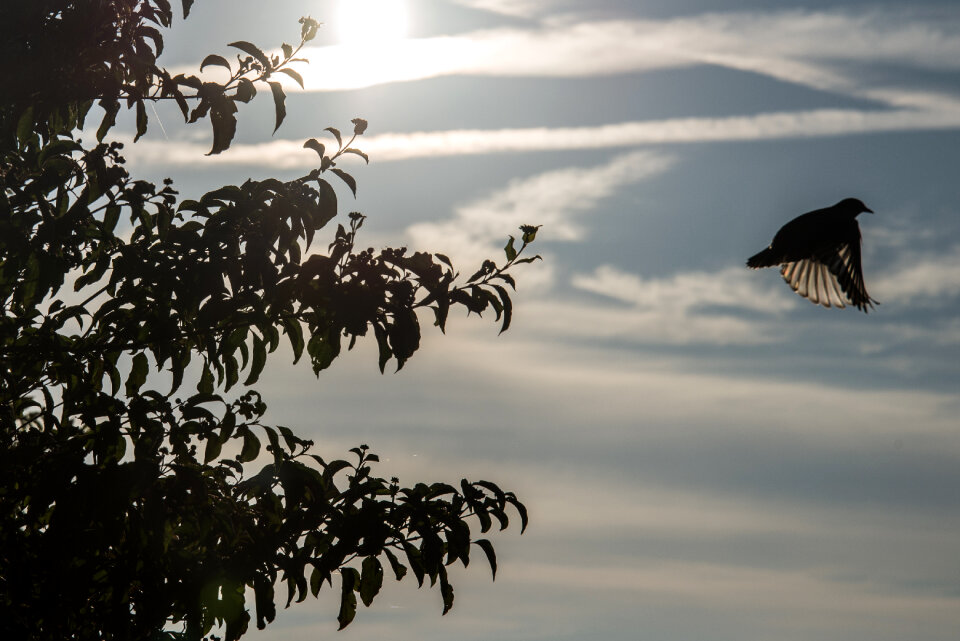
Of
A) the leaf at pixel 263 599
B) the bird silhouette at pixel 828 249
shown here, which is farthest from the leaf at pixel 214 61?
the bird silhouette at pixel 828 249

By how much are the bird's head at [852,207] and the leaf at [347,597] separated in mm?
5814

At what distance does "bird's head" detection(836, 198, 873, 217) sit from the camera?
9.23 m

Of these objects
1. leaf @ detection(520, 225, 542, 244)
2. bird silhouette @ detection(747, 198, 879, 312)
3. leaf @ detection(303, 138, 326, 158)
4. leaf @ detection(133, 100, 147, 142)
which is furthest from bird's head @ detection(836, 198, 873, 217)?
leaf @ detection(133, 100, 147, 142)

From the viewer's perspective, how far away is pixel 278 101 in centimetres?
644

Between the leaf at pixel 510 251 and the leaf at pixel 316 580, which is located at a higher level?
the leaf at pixel 510 251

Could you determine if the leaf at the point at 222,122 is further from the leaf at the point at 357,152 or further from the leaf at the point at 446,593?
the leaf at the point at 446,593

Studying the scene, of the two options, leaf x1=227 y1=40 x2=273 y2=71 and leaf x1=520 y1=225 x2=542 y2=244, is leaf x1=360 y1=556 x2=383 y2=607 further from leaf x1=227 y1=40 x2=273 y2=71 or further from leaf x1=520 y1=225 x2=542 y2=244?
leaf x1=227 y1=40 x2=273 y2=71

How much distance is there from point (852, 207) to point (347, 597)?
5939mm

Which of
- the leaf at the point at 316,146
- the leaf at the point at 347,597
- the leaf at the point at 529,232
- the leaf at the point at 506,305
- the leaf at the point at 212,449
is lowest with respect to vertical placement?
the leaf at the point at 347,597

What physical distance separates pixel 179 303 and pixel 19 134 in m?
1.85

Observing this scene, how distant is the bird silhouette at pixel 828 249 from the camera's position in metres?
9.27

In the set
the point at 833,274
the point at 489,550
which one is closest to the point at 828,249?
the point at 833,274

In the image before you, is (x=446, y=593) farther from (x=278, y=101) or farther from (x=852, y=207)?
(x=852, y=207)

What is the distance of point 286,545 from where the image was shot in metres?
6.07
